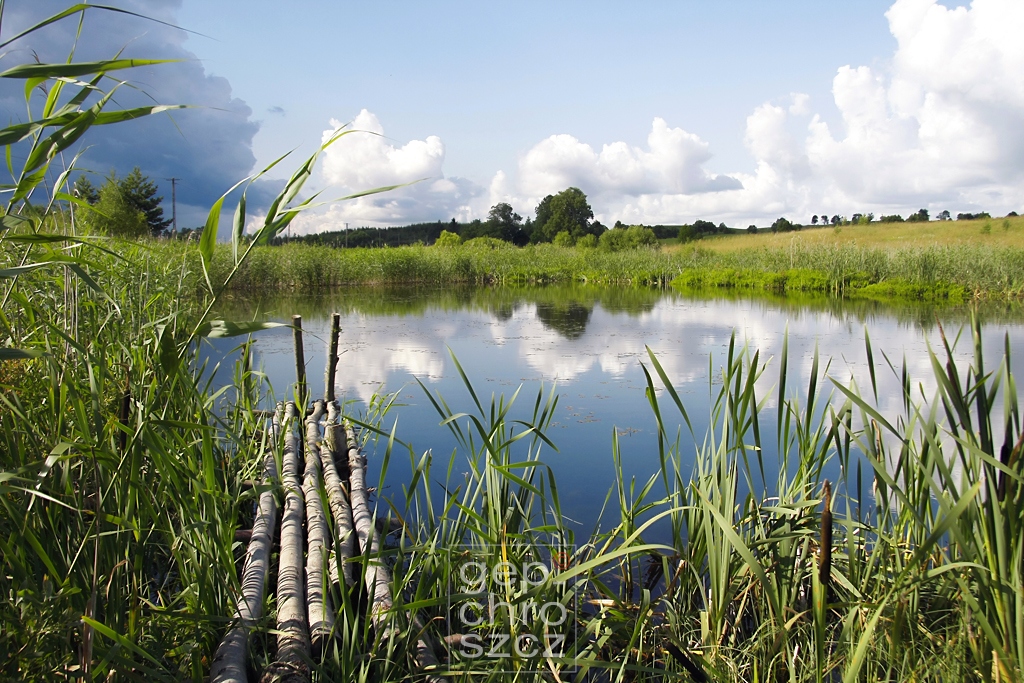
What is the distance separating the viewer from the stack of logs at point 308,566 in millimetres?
1444

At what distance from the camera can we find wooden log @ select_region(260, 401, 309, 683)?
1.42 metres

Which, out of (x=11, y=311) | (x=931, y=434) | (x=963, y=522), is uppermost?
(x=11, y=311)

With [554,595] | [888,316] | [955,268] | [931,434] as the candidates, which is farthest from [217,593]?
[955,268]

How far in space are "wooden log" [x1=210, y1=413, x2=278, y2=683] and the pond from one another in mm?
1062

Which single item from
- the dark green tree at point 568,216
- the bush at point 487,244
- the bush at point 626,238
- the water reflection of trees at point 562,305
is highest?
the dark green tree at point 568,216

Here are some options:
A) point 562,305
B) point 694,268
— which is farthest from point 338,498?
point 694,268

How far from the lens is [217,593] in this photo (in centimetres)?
172

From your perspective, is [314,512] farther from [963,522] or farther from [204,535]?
[963,522]

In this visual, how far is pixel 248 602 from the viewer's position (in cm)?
177

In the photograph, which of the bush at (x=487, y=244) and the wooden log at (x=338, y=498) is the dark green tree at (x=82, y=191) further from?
the bush at (x=487, y=244)

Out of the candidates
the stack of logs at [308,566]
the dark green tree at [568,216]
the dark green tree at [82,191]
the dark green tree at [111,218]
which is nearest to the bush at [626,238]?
the dark green tree at [568,216]

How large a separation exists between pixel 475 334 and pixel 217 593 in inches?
301

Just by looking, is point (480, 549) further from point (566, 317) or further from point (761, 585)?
point (566, 317)

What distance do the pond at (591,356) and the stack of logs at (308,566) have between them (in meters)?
0.58
